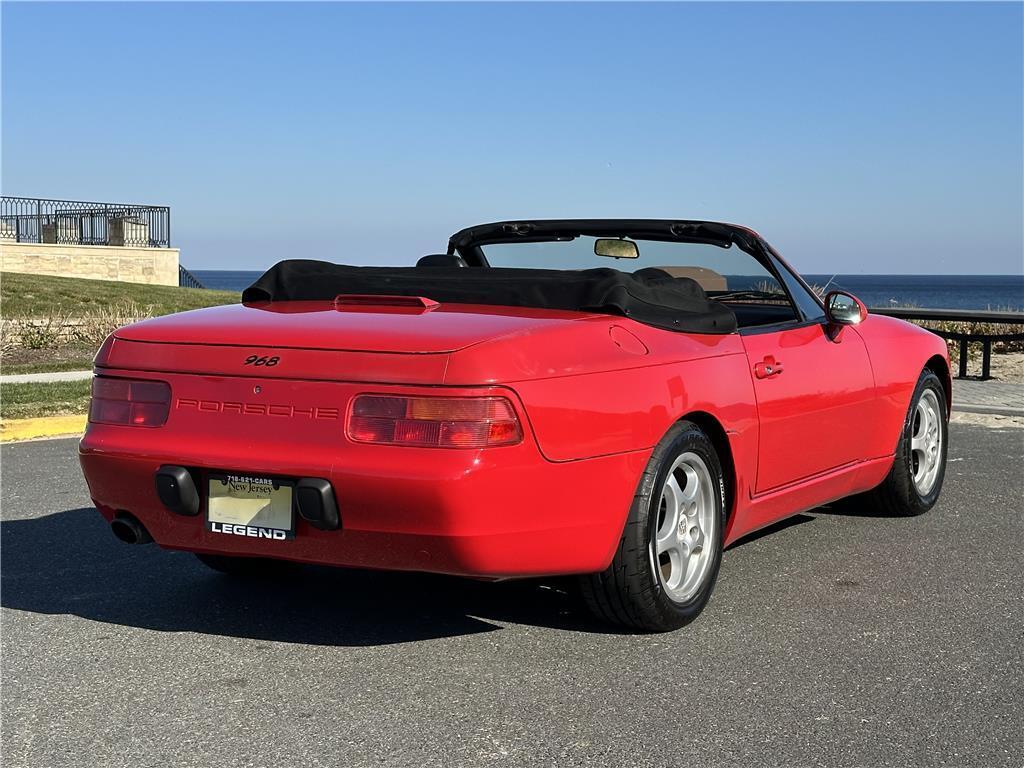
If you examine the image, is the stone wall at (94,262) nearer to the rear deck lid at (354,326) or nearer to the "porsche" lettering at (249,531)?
the rear deck lid at (354,326)

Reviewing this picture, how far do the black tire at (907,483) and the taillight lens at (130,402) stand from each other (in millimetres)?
3609

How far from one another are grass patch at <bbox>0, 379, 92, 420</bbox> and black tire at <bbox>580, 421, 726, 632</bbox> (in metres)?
6.69

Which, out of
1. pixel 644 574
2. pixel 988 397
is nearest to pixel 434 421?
pixel 644 574

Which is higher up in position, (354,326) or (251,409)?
(354,326)

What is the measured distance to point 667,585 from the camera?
14.6 ft

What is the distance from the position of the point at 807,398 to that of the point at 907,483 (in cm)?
139

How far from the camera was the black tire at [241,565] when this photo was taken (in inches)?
200

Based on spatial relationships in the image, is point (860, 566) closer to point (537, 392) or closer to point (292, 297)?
point (537, 392)

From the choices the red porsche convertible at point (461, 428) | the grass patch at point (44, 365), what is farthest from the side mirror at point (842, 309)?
the grass patch at point (44, 365)

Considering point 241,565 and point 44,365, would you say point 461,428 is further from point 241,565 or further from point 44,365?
point 44,365

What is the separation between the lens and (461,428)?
3736 millimetres

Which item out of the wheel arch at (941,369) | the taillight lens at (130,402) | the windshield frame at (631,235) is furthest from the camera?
the wheel arch at (941,369)

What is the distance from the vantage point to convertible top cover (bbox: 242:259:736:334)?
4.39 m

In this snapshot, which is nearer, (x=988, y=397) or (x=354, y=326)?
(x=354, y=326)
